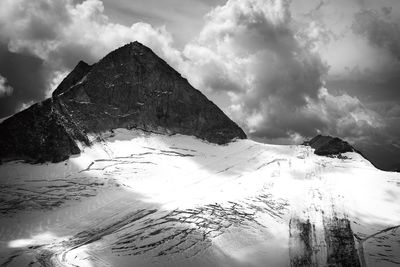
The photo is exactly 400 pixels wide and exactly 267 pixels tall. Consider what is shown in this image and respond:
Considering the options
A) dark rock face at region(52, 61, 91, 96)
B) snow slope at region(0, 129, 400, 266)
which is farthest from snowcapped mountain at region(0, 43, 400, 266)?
dark rock face at region(52, 61, 91, 96)

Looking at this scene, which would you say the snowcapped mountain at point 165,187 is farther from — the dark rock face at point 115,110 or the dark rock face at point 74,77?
the dark rock face at point 74,77

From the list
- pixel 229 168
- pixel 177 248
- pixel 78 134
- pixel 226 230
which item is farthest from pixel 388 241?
pixel 78 134

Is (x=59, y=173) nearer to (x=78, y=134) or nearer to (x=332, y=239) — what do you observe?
(x=78, y=134)

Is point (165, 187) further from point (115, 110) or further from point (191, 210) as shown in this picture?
point (115, 110)

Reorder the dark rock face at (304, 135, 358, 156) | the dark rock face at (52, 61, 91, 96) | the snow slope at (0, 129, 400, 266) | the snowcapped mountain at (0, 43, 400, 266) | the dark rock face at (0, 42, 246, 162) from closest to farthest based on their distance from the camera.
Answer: the snow slope at (0, 129, 400, 266), the snowcapped mountain at (0, 43, 400, 266), the dark rock face at (0, 42, 246, 162), the dark rock face at (304, 135, 358, 156), the dark rock face at (52, 61, 91, 96)

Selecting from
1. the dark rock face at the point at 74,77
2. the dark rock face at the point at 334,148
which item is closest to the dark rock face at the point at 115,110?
the dark rock face at the point at 74,77

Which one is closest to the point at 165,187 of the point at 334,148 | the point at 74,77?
the point at 74,77

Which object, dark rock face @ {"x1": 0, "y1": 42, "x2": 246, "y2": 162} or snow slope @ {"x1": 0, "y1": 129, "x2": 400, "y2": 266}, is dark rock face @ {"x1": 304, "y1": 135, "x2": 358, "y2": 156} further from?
dark rock face @ {"x1": 0, "y1": 42, "x2": 246, "y2": 162}
